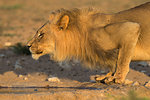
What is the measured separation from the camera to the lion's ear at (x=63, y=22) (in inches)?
211

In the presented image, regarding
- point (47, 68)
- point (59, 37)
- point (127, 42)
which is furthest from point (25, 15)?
point (127, 42)

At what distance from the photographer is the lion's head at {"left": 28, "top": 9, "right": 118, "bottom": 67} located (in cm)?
535

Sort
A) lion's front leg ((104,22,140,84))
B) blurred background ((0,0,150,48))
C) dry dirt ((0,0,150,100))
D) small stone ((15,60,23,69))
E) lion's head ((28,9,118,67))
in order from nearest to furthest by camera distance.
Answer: dry dirt ((0,0,150,100)), lion's front leg ((104,22,140,84)), lion's head ((28,9,118,67)), small stone ((15,60,23,69)), blurred background ((0,0,150,48))

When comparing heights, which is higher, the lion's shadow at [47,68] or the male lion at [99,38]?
the male lion at [99,38]

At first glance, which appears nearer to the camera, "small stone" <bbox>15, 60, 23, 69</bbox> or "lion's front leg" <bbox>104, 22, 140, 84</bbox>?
"lion's front leg" <bbox>104, 22, 140, 84</bbox>

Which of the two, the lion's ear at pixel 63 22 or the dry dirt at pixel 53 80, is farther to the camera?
the lion's ear at pixel 63 22

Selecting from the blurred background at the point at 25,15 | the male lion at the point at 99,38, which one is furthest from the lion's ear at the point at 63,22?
the blurred background at the point at 25,15

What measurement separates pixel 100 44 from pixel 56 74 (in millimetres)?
1985

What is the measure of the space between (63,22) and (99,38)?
74cm

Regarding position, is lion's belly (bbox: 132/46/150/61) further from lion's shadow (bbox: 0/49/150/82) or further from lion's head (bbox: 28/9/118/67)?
lion's shadow (bbox: 0/49/150/82)

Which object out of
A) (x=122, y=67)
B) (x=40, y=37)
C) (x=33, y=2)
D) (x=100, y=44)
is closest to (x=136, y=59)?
(x=122, y=67)

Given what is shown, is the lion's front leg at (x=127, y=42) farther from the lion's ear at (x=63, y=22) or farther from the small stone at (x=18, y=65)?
the small stone at (x=18, y=65)

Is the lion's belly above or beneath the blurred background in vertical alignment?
beneath

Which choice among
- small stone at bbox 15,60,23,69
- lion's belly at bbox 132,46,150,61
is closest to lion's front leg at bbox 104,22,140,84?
lion's belly at bbox 132,46,150,61
